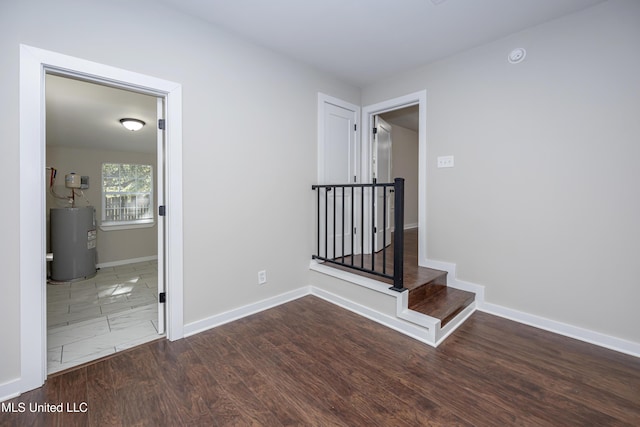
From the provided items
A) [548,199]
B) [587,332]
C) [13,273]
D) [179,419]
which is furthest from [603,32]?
[13,273]

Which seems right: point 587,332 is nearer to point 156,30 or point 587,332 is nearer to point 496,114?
point 496,114

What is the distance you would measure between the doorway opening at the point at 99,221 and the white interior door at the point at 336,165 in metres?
1.68

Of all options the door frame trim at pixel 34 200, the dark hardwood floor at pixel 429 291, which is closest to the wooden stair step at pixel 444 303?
the dark hardwood floor at pixel 429 291

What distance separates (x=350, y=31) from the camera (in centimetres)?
238

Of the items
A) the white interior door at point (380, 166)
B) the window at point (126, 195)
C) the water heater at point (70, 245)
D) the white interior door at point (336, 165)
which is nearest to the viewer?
the white interior door at point (336, 165)

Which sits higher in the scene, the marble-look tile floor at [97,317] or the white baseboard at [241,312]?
the white baseboard at [241,312]

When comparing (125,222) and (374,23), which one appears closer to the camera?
(374,23)

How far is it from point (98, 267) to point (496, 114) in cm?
616

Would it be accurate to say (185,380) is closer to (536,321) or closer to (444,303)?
(444,303)

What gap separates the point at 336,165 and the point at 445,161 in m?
1.22

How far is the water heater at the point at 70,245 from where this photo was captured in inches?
154

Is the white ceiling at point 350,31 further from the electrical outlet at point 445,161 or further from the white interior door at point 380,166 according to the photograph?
the electrical outlet at point 445,161

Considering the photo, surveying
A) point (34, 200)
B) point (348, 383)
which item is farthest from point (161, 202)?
point (348, 383)

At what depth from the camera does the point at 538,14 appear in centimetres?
213
